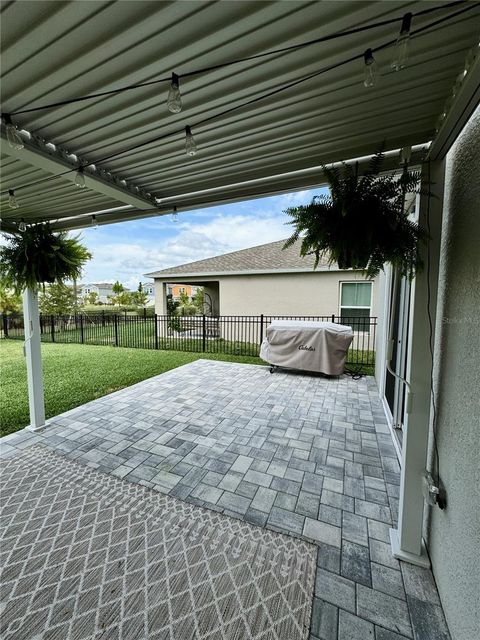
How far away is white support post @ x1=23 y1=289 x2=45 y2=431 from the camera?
327 cm

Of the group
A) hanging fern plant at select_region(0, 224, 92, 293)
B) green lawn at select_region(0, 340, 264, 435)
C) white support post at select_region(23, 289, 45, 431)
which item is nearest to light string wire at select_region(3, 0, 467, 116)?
hanging fern plant at select_region(0, 224, 92, 293)

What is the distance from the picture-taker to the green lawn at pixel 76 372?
4086mm

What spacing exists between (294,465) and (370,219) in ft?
7.57

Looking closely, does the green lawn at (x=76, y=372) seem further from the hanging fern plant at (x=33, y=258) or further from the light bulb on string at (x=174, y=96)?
the light bulb on string at (x=174, y=96)

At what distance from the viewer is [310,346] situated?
18.0 ft

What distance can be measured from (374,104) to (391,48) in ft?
1.09

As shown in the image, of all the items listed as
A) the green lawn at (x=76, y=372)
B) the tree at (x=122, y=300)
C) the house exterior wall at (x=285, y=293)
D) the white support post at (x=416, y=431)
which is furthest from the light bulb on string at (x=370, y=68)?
the tree at (x=122, y=300)

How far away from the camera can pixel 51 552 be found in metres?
1.70

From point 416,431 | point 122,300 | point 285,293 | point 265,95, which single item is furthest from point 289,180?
point 122,300

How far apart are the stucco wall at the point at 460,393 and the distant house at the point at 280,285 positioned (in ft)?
21.6

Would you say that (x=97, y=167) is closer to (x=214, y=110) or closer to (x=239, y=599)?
(x=214, y=110)

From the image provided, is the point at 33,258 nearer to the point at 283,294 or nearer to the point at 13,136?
the point at 13,136

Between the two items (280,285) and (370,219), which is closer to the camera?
(370,219)

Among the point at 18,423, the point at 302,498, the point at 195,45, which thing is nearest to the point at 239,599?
the point at 302,498
